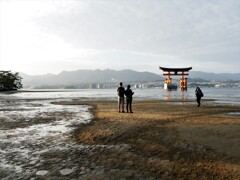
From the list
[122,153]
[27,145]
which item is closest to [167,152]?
[122,153]

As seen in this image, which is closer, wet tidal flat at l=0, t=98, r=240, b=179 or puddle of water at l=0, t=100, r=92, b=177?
wet tidal flat at l=0, t=98, r=240, b=179

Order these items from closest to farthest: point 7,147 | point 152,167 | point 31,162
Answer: point 152,167, point 31,162, point 7,147

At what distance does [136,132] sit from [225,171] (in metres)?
5.58

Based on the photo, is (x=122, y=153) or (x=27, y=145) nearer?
(x=122, y=153)

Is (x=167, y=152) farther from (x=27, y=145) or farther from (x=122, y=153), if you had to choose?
(x=27, y=145)

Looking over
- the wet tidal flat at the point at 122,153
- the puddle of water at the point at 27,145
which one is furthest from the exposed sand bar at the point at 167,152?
the puddle of water at the point at 27,145

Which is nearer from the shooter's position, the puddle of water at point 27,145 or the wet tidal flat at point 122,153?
the wet tidal flat at point 122,153

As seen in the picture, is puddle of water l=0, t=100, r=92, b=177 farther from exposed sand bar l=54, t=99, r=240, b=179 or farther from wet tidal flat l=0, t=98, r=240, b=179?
exposed sand bar l=54, t=99, r=240, b=179

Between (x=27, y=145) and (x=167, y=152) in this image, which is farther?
(x=27, y=145)

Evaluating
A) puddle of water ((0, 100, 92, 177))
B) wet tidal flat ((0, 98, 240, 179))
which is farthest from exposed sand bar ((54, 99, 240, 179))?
puddle of water ((0, 100, 92, 177))

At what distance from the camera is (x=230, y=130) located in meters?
11.3

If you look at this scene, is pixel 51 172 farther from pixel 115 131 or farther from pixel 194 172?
pixel 115 131

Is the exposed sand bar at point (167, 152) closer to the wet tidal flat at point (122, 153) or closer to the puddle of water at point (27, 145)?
the wet tidal flat at point (122, 153)

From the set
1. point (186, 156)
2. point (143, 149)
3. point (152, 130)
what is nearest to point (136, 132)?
point (152, 130)
